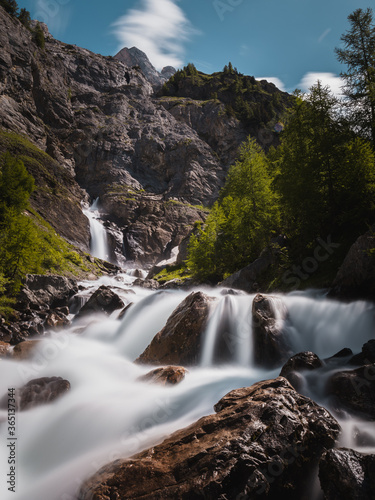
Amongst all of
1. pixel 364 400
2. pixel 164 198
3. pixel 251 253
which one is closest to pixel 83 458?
pixel 364 400

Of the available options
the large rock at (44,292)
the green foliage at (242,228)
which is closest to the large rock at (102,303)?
the large rock at (44,292)

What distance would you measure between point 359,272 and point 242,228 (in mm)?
12016

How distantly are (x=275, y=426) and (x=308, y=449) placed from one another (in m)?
0.68

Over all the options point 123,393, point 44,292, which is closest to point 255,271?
point 123,393

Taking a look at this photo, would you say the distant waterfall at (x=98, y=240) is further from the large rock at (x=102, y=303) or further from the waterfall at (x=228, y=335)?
the waterfall at (x=228, y=335)

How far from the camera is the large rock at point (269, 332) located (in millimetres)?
10073

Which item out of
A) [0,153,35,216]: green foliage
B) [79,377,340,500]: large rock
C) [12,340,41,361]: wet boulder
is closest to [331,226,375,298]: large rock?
[79,377,340,500]: large rock

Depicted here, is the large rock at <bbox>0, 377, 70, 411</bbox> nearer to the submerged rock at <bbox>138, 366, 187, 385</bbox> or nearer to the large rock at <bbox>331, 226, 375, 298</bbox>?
the submerged rock at <bbox>138, 366, 187, 385</bbox>

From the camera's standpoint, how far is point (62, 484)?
556 centimetres

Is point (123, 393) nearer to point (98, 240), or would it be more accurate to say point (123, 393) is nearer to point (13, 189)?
point (13, 189)

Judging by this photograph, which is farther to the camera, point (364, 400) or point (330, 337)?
point (330, 337)

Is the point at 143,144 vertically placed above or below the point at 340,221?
above

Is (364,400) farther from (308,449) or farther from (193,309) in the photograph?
(193,309)

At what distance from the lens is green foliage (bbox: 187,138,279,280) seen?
2261 cm
